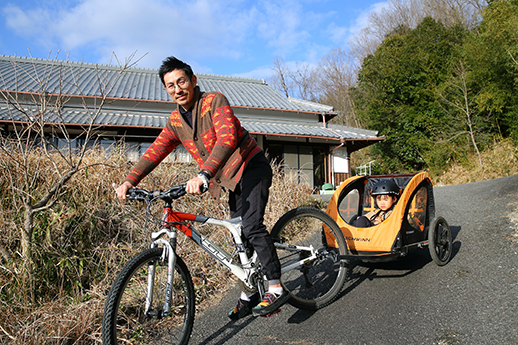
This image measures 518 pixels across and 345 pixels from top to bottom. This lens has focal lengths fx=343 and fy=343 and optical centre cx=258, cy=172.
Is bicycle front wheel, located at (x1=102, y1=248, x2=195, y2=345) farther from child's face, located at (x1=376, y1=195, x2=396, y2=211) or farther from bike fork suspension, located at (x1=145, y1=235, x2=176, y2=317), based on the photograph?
child's face, located at (x1=376, y1=195, x2=396, y2=211)

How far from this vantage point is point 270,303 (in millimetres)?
2660

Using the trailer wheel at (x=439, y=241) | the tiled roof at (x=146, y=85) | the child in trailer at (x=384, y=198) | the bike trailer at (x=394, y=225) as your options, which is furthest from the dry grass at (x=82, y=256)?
the tiled roof at (x=146, y=85)

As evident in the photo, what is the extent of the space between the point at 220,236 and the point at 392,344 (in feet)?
9.08

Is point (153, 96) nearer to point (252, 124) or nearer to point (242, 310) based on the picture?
point (252, 124)

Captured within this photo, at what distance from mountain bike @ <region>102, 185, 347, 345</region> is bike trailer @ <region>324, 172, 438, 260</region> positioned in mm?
272

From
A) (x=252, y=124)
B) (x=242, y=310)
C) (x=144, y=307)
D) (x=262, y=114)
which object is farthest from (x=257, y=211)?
(x=262, y=114)

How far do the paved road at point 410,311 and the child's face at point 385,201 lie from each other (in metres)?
0.69

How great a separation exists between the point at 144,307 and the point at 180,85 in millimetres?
1665

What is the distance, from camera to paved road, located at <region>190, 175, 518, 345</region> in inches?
100.0

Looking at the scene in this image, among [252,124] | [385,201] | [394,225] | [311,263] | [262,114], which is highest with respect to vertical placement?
[262,114]

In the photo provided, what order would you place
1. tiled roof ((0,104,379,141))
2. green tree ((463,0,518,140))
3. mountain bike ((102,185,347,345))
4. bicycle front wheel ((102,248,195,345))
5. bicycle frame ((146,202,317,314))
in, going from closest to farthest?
bicycle front wheel ((102,248,195,345))
mountain bike ((102,185,347,345))
bicycle frame ((146,202,317,314))
tiled roof ((0,104,379,141))
green tree ((463,0,518,140))

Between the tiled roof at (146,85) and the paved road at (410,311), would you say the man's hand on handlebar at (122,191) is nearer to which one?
the paved road at (410,311)

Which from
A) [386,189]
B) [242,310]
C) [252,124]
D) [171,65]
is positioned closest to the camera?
[171,65]

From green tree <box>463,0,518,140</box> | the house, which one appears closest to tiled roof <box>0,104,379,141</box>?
the house
